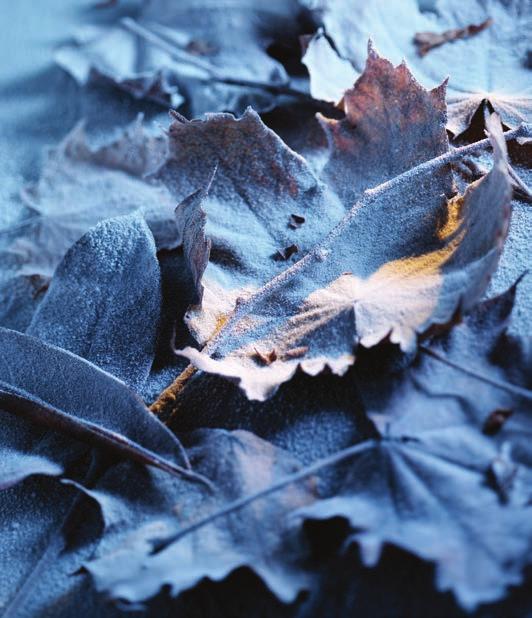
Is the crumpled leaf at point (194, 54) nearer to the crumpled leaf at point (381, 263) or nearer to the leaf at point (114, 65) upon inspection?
the leaf at point (114, 65)

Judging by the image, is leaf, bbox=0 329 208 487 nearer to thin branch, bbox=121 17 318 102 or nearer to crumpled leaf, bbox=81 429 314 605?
crumpled leaf, bbox=81 429 314 605

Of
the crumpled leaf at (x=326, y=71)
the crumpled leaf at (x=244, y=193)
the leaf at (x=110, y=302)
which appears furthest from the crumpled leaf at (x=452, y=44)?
the leaf at (x=110, y=302)

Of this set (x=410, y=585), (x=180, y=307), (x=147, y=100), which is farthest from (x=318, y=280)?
(x=147, y=100)

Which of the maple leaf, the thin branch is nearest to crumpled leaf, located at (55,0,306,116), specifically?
the thin branch

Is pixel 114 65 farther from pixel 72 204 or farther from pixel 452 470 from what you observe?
pixel 452 470

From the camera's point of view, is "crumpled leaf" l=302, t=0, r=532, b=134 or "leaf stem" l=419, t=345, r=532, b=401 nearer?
"leaf stem" l=419, t=345, r=532, b=401

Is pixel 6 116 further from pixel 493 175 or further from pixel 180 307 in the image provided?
pixel 493 175

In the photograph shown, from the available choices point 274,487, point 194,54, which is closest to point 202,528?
point 274,487
